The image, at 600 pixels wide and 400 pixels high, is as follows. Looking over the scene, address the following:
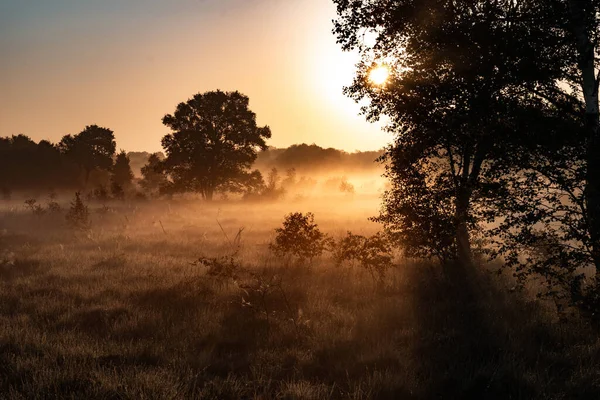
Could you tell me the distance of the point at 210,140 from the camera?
32.6 metres

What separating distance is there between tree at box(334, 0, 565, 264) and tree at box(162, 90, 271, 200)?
79.9ft

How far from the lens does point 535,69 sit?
21.8ft

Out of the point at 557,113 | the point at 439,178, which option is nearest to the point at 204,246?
the point at 439,178

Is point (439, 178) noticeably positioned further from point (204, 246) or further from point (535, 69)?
point (204, 246)

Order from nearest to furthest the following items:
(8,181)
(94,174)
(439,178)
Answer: (439,178), (8,181), (94,174)

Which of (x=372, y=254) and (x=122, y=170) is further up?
(x=122, y=170)

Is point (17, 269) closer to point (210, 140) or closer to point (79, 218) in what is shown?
point (79, 218)

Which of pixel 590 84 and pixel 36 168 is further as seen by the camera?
pixel 36 168

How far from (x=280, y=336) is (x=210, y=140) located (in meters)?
28.1

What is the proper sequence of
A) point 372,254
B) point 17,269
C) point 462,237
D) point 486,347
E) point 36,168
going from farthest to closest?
1. point 36,168
2. point 17,269
3. point 462,237
4. point 372,254
5. point 486,347

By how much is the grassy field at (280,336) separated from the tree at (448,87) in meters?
1.71

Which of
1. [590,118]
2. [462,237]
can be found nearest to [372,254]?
[462,237]

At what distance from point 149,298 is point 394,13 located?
26.6ft

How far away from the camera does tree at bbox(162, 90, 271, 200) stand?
32.1 m
